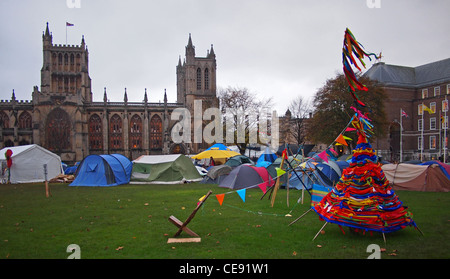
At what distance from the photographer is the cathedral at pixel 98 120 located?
6231 centimetres

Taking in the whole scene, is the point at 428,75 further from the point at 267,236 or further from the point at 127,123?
the point at 267,236

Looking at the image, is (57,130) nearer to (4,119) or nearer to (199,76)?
(4,119)

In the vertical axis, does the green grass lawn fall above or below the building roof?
below

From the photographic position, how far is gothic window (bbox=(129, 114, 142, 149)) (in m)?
67.9

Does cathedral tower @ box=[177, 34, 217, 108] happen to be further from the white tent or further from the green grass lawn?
the green grass lawn

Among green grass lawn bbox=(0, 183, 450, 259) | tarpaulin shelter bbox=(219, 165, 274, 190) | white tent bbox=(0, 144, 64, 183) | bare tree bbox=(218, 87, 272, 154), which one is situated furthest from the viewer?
bare tree bbox=(218, 87, 272, 154)

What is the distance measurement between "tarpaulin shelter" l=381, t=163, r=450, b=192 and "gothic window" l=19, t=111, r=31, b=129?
224ft

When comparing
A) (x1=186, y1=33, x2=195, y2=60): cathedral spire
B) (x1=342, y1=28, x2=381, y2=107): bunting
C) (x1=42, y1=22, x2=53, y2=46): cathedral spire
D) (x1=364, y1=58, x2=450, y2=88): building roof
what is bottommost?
(x1=342, y1=28, x2=381, y2=107): bunting

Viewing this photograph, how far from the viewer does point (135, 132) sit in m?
68.0

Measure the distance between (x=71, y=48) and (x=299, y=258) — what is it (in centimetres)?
8095

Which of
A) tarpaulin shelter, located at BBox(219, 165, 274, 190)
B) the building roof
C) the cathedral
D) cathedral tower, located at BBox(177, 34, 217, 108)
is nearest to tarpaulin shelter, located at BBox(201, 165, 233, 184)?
tarpaulin shelter, located at BBox(219, 165, 274, 190)

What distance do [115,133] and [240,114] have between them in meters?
34.0
